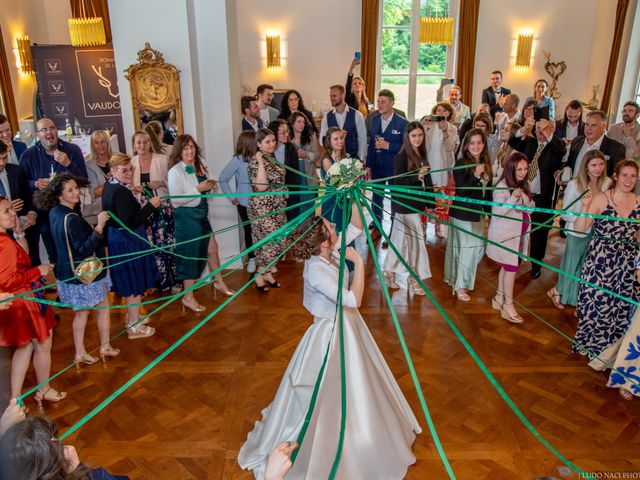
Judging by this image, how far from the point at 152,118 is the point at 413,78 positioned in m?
6.80

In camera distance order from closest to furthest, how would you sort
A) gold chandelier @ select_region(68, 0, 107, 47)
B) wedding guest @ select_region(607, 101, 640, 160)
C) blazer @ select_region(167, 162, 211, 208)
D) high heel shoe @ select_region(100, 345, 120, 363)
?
high heel shoe @ select_region(100, 345, 120, 363), blazer @ select_region(167, 162, 211, 208), wedding guest @ select_region(607, 101, 640, 160), gold chandelier @ select_region(68, 0, 107, 47)

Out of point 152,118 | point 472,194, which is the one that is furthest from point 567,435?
Result: point 152,118

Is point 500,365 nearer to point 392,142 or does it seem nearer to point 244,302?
point 244,302

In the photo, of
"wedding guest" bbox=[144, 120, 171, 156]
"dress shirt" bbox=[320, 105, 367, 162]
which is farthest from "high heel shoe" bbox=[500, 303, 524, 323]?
"wedding guest" bbox=[144, 120, 171, 156]

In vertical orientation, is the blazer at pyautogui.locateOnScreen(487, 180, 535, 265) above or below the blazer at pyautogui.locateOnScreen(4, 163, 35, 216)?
below

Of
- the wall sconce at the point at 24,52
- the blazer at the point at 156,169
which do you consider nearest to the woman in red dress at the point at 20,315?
the blazer at the point at 156,169

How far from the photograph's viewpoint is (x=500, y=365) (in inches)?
151

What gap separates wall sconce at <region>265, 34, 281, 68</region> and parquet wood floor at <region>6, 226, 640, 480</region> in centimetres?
650

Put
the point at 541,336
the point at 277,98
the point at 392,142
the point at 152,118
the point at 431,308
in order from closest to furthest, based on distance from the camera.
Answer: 1. the point at 541,336
2. the point at 431,308
3. the point at 152,118
4. the point at 392,142
5. the point at 277,98

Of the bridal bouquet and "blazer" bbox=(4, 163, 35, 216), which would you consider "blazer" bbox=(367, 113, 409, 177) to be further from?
"blazer" bbox=(4, 163, 35, 216)

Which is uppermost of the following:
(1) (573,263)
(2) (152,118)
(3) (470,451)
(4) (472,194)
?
(2) (152,118)

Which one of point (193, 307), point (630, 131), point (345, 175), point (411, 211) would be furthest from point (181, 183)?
point (630, 131)

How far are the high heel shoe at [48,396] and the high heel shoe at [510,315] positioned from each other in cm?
321

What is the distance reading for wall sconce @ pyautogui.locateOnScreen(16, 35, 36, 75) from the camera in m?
8.46
